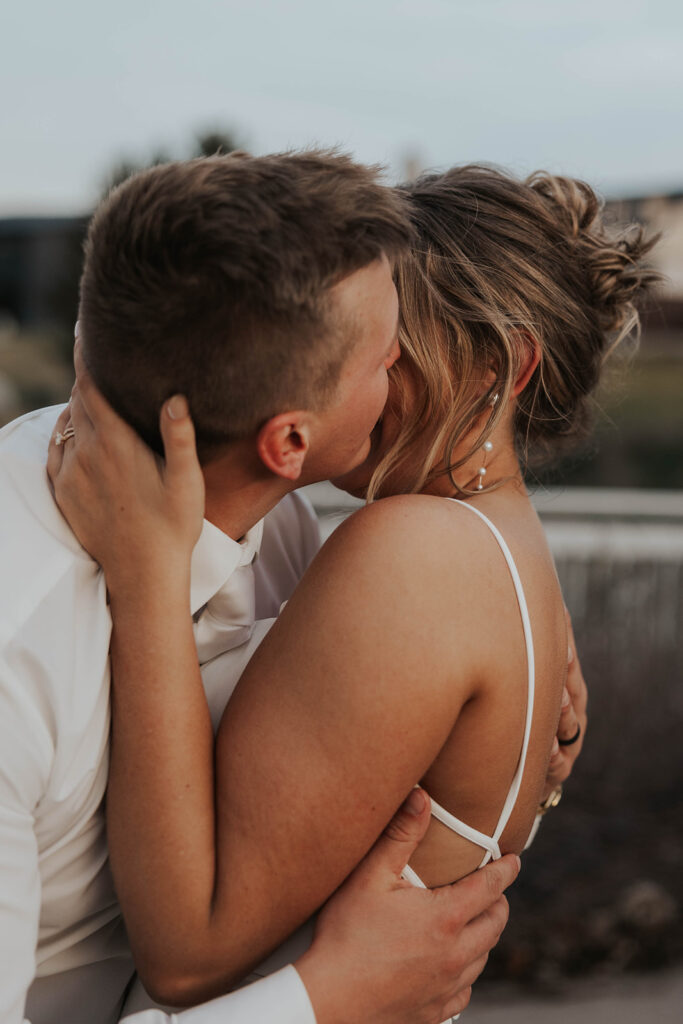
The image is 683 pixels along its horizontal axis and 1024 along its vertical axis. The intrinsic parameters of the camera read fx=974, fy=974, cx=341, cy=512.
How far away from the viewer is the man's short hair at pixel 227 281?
4.27ft

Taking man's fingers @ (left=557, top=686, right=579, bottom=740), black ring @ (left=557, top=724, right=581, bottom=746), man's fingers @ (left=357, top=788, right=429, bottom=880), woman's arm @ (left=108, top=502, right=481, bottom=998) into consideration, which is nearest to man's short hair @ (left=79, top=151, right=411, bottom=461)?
woman's arm @ (left=108, top=502, right=481, bottom=998)

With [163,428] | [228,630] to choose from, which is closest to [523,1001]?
[228,630]

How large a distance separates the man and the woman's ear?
419mm

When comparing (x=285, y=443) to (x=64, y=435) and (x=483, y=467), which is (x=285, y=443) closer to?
(x=64, y=435)

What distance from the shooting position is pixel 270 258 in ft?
4.27

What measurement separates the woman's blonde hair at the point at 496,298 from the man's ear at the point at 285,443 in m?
0.39

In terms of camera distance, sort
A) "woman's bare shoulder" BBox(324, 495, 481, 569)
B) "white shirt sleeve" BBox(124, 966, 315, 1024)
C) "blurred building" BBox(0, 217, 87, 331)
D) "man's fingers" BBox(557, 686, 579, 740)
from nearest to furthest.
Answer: "white shirt sleeve" BBox(124, 966, 315, 1024), "woman's bare shoulder" BBox(324, 495, 481, 569), "man's fingers" BBox(557, 686, 579, 740), "blurred building" BBox(0, 217, 87, 331)

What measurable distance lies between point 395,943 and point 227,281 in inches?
40.0

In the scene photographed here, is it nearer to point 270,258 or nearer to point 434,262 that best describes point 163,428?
point 270,258

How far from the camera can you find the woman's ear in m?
1.87

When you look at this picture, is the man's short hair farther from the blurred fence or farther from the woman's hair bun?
the blurred fence

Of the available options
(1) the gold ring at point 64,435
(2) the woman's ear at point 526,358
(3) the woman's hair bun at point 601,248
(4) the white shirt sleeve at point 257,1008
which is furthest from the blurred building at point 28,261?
(4) the white shirt sleeve at point 257,1008

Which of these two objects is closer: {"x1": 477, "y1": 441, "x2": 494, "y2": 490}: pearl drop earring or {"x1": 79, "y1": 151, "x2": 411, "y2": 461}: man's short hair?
{"x1": 79, "y1": 151, "x2": 411, "y2": 461}: man's short hair

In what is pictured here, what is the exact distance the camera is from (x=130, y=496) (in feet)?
4.74
